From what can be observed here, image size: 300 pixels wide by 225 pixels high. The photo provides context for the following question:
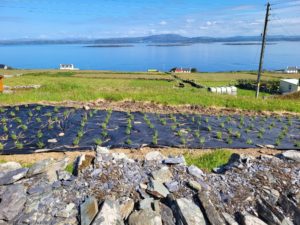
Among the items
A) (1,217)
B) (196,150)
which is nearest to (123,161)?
(1,217)

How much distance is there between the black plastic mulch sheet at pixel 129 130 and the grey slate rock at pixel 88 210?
4.85 meters

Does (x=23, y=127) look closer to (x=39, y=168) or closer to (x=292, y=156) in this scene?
(x=39, y=168)

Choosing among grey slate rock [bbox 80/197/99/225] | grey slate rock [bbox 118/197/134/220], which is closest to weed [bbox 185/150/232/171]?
grey slate rock [bbox 118/197/134/220]

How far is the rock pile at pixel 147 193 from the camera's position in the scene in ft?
20.0

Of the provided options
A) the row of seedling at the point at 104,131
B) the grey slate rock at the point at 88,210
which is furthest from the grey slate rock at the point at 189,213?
the row of seedling at the point at 104,131

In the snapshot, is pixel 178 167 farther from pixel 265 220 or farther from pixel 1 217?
pixel 1 217

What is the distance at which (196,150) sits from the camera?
1133 centimetres

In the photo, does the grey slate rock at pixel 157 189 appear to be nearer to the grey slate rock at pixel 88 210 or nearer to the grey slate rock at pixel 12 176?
the grey slate rock at pixel 88 210

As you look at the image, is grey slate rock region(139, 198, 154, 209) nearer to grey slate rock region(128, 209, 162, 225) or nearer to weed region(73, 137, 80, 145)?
grey slate rock region(128, 209, 162, 225)

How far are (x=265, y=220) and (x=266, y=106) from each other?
12096 millimetres

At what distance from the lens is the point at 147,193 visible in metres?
6.70

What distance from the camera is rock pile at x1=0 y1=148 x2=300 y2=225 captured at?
6109 millimetres

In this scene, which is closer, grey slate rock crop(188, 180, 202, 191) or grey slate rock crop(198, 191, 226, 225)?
grey slate rock crop(198, 191, 226, 225)

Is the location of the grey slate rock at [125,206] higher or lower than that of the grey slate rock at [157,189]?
lower
